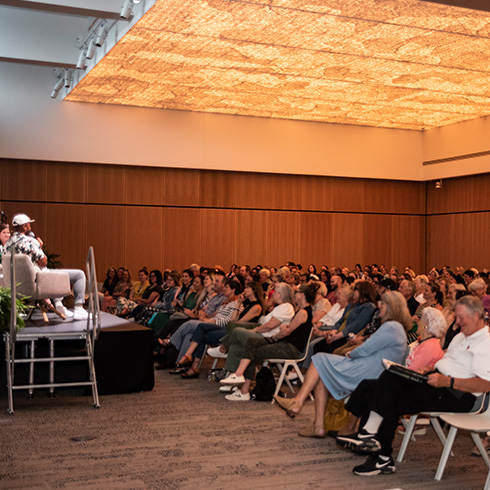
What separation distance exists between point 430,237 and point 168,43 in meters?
11.3

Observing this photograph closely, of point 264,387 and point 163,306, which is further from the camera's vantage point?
point 163,306

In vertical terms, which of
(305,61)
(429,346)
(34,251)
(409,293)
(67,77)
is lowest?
(429,346)

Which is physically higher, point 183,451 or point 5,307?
point 5,307

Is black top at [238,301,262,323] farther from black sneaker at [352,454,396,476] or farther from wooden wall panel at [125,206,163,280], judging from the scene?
wooden wall panel at [125,206,163,280]

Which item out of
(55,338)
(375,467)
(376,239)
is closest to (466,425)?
(375,467)

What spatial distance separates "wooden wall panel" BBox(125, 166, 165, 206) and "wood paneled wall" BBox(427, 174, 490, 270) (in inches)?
301

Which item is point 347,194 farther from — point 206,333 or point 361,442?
point 361,442

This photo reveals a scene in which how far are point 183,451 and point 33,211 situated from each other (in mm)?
12060

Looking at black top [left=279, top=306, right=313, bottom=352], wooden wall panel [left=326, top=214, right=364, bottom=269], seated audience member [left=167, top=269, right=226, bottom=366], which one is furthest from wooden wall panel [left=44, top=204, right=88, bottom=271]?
black top [left=279, top=306, right=313, bottom=352]

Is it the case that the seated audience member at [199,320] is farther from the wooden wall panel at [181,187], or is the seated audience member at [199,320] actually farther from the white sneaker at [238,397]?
the wooden wall panel at [181,187]

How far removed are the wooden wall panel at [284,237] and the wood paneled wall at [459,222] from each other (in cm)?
401

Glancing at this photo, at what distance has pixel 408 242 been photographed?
20.1 metres

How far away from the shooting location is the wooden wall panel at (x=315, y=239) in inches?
740

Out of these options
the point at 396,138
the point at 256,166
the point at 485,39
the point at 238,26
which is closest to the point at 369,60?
the point at 485,39
